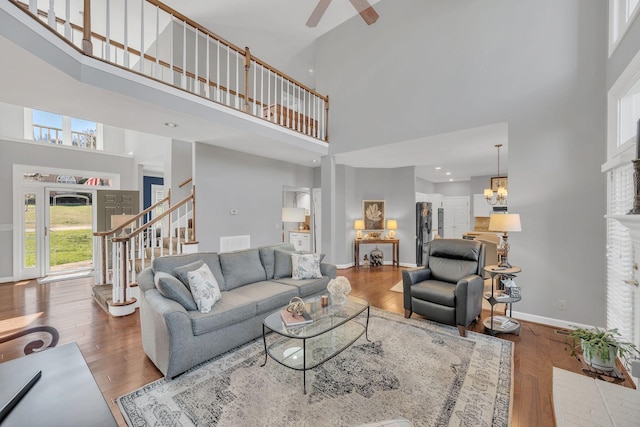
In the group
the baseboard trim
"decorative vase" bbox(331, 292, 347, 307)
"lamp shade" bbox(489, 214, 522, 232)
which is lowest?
the baseboard trim

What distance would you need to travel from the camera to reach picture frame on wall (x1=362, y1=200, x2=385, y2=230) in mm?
7211

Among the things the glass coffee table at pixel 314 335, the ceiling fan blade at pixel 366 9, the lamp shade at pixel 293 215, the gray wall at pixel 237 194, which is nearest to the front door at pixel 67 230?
the gray wall at pixel 237 194

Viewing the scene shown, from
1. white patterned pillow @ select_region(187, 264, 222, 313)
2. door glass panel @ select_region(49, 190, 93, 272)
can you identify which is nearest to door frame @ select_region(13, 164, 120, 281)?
door glass panel @ select_region(49, 190, 93, 272)

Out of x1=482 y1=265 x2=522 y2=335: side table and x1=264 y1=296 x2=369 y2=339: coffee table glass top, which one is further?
x1=482 y1=265 x2=522 y2=335: side table

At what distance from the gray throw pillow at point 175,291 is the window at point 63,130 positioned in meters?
5.20

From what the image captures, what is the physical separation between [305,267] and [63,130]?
6.78 meters

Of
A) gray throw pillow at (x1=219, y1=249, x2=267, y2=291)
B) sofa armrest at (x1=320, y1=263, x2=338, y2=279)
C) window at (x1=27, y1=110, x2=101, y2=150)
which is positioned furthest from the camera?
window at (x1=27, y1=110, x2=101, y2=150)

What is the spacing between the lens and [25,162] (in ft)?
17.7

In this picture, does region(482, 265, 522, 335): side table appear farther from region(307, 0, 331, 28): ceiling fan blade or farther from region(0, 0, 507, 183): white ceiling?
region(307, 0, 331, 28): ceiling fan blade

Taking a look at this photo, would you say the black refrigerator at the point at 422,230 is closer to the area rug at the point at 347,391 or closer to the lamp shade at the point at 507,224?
the lamp shade at the point at 507,224

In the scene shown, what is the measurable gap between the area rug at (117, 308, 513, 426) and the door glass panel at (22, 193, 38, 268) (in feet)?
18.2

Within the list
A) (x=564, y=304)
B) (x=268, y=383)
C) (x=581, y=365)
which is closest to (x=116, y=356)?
(x=268, y=383)

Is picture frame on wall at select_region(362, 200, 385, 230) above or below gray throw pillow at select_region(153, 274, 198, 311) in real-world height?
above

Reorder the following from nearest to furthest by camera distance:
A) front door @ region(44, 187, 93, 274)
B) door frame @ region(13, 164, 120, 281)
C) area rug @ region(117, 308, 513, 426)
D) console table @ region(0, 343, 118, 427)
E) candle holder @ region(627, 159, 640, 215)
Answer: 1. console table @ region(0, 343, 118, 427)
2. candle holder @ region(627, 159, 640, 215)
3. area rug @ region(117, 308, 513, 426)
4. door frame @ region(13, 164, 120, 281)
5. front door @ region(44, 187, 93, 274)
